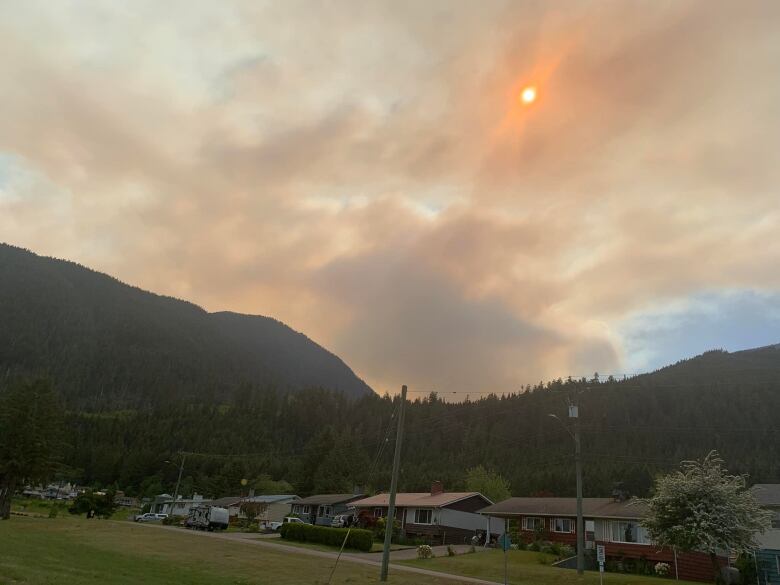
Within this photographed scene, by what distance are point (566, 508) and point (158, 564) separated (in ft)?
136

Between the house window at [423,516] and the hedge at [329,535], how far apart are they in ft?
35.3

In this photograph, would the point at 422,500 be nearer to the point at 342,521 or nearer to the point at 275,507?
the point at 342,521

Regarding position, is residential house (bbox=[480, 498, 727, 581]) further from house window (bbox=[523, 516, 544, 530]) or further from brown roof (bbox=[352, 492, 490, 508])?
brown roof (bbox=[352, 492, 490, 508])

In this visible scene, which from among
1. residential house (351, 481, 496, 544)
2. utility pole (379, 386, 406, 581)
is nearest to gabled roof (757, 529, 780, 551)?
utility pole (379, 386, 406, 581)

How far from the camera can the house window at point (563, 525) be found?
189 feet

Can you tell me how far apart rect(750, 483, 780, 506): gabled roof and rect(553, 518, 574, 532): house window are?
19110 mm

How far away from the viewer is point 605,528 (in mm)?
52156

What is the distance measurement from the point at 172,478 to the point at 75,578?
588 ft

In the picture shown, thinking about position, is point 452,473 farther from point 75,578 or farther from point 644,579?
point 75,578

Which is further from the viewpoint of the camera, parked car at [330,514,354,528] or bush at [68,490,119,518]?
bush at [68,490,119,518]

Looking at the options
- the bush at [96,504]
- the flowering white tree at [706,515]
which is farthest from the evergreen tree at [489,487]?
the flowering white tree at [706,515]

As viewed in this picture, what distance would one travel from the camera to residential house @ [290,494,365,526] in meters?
85.8

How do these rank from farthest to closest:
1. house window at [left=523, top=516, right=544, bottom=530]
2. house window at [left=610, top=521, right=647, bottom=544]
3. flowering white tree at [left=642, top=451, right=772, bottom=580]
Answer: house window at [left=523, top=516, right=544, bottom=530] < house window at [left=610, top=521, right=647, bottom=544] < flowering white tree at [left=642, top=451, right=772, bottom=580]

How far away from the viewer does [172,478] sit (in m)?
183
